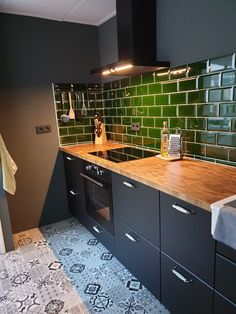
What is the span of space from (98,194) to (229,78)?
1.30 meters

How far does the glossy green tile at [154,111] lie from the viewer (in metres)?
2.00

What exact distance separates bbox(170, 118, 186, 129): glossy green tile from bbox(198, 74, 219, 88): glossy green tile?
0.29 meters

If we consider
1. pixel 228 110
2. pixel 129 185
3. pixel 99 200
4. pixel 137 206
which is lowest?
pixel 99 200

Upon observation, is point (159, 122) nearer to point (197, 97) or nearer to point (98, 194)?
point (197, 97)

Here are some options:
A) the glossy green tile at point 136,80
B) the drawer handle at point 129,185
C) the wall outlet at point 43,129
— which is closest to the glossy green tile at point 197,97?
the glossy green tile at point 136,80

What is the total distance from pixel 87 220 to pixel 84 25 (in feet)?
6.87

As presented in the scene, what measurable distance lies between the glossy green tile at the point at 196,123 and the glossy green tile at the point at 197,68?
315 millimetres

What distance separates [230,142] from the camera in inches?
57.7

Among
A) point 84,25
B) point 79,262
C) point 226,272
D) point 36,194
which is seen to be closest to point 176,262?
point 226,272

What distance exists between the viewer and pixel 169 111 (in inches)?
74.3

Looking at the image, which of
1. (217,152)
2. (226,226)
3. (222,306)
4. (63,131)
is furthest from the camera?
(63,131)

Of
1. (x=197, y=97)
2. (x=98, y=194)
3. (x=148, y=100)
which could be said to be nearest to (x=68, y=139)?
(x=98, y=194)

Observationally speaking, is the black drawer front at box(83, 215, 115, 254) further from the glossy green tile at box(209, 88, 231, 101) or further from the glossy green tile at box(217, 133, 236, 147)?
the glossy green tile at box(209, 88, 231, 101)

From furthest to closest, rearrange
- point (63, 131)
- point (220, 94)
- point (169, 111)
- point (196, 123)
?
point (63, 131), point (169, 111), point (196, 123), point (220, 94)
